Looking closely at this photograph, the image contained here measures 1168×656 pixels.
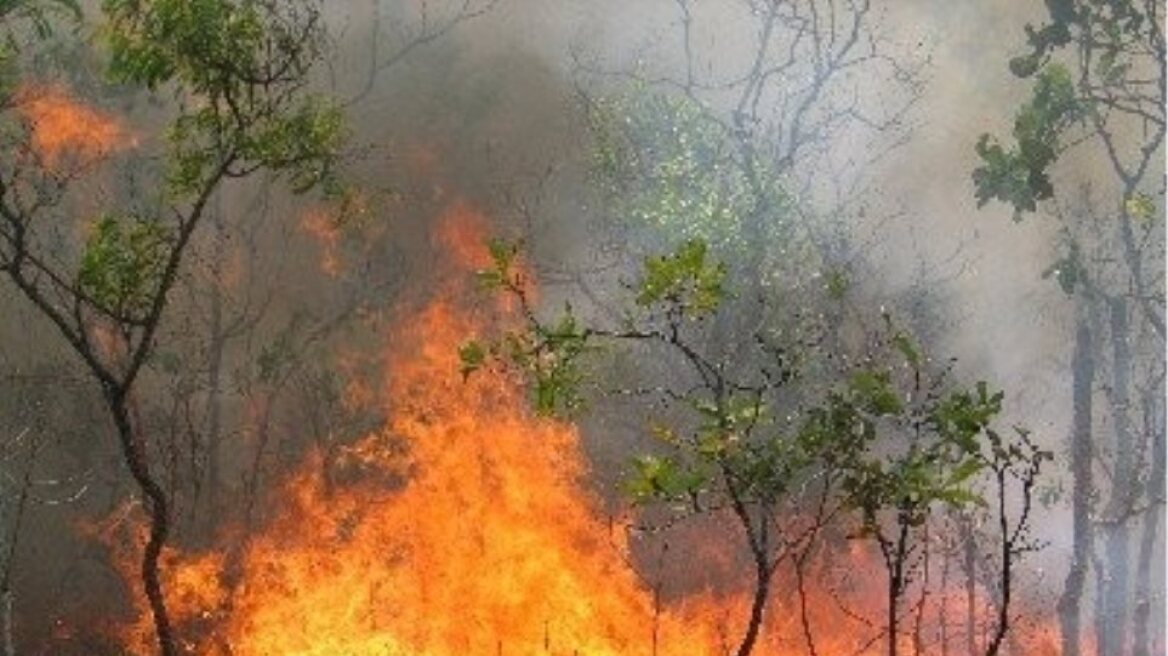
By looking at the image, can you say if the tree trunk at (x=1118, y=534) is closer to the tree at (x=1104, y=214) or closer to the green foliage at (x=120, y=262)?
the tree at (x=1104, y=214)

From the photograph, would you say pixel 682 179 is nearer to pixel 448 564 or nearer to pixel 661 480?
pixel 448 564

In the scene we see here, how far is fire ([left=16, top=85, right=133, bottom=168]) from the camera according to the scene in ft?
73.2

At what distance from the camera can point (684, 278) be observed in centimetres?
596

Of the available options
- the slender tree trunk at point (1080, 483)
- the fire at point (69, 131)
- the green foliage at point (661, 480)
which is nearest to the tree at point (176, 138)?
the green foliage at point (661, 480)

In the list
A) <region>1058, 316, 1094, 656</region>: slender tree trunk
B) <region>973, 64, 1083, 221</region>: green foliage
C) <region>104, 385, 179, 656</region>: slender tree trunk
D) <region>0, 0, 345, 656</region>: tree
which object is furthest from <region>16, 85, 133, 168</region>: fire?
<region>973, 64, 1083, 221</region>: green foliage

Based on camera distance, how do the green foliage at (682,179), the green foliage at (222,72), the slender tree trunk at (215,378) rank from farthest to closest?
the slender tree trunk at (215,378) → the green foliage at (682,179) → the green foliage at (222,72)

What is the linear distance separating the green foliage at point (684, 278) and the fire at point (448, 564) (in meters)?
13.1

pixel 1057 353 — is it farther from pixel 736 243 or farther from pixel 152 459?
pixel 152 459

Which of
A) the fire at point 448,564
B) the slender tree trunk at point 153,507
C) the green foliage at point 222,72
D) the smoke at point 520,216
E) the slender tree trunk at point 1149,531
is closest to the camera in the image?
the green foliage at point 222,72

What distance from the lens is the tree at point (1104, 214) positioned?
35.1ft

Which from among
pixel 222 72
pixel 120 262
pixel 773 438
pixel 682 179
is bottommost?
pixel 773 438

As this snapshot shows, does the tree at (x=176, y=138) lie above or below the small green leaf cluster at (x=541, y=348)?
above

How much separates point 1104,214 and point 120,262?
72.3 ft

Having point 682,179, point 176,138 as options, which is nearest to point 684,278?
point 176,138
